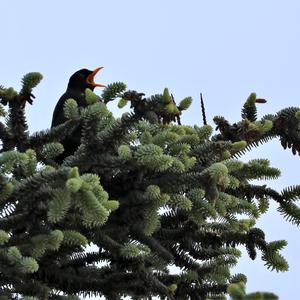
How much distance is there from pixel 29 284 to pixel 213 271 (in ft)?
4.97

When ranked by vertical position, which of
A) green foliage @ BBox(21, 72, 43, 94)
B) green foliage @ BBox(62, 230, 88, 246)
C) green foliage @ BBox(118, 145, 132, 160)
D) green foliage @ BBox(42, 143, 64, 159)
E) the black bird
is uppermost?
the black bird

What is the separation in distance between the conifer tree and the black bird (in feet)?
2.80

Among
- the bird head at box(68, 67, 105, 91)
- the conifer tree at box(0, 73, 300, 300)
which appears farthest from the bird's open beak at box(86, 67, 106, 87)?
the conifer tree at box(0, 73, 300, 300)

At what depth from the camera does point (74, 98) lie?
786cm

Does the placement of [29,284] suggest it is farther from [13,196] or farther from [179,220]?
[179,220]

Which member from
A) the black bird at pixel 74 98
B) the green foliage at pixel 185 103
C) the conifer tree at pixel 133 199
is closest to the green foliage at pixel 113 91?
the conifer tree at pixel 133 199

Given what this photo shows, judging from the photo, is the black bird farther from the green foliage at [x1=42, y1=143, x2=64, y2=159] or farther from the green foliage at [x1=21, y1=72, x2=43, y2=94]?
the green foliage at [x1=21, y1=72, x2=43, y2=94]

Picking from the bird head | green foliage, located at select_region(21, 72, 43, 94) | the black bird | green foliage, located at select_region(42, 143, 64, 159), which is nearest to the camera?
green foliage, located at select_region(21, 72, 43, 94)

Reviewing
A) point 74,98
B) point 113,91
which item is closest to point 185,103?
point 113,91

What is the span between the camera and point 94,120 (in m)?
3.94

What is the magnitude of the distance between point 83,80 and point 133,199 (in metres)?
5.55

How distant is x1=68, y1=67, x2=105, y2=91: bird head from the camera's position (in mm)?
9203

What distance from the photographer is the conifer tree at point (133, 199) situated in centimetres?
351

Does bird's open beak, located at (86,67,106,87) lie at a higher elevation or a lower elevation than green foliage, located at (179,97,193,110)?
higher
